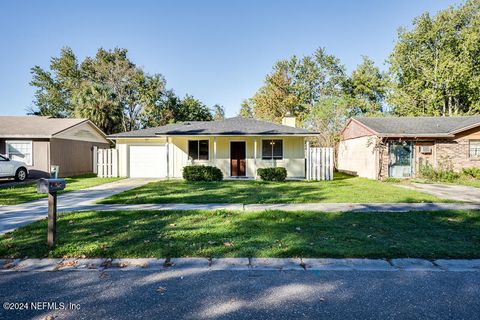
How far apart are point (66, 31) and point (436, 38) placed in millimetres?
35820

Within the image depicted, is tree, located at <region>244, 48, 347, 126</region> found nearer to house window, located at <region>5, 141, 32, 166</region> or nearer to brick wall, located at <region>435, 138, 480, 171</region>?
brick wall, located at <region>435, 138, 480, 171</region>

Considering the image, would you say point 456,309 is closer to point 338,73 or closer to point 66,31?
point 66,31

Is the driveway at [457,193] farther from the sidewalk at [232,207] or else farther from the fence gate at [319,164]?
the fence gate at [319,164]

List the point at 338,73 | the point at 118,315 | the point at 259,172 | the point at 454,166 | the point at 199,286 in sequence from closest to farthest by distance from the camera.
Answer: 1. the point at 118,315
2. the point at 199,286
3. the point at 259,172
4. the point at 454,166
5. the point at 338,73

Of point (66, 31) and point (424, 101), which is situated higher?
point (66, 31)

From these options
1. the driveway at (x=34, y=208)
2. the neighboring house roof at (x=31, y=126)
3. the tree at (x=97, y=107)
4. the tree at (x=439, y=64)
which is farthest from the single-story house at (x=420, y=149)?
the tree at (x=97, y=107)

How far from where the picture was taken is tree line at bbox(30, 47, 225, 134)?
3409 centimetres

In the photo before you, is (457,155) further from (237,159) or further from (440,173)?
(237,159)

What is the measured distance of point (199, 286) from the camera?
3.12 meters

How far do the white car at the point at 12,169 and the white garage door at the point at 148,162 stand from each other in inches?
210

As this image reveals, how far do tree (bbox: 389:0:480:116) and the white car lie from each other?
33.7 metres

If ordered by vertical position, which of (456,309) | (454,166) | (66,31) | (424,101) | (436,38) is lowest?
(456,309)

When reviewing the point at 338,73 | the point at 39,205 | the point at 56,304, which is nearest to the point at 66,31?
the point at 39,205

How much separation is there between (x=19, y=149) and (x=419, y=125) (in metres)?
24.6
